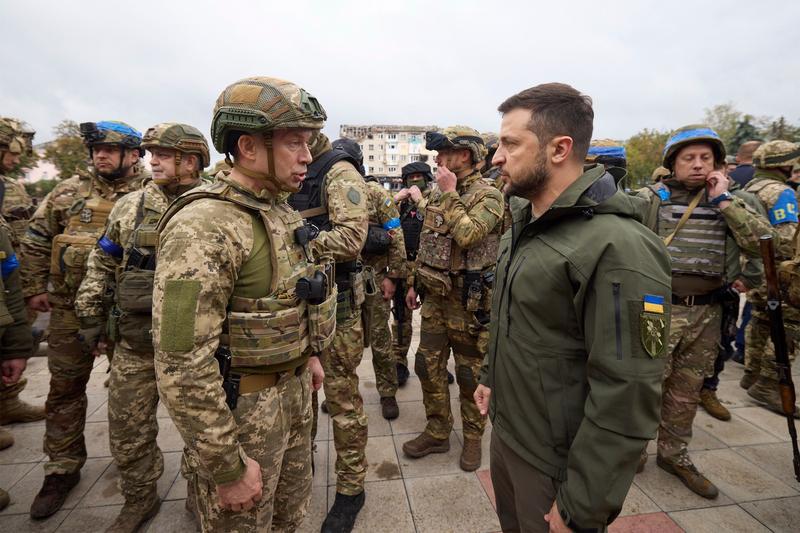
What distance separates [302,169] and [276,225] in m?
0.33

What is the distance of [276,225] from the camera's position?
190 cm

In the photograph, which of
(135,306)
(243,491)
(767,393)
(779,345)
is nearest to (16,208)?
(135,306)

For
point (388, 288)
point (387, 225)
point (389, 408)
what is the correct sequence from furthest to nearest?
1. point (388, 288)
2. point (387, 225)
3. point (389, 408)

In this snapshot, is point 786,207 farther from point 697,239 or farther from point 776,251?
point 697,239

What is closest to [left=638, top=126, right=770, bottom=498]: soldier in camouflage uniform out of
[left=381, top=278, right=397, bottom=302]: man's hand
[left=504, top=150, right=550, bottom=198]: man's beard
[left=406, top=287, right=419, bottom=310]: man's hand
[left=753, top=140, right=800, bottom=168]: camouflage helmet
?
[left=753, top=140, right=800, bottom=168]: camouflage helmet

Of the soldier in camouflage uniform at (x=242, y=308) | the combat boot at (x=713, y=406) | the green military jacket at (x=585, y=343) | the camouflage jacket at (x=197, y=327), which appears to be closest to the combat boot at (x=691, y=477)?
the combat boot at (x=713, y=406)

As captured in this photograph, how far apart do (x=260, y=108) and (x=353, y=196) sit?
3.79 ft

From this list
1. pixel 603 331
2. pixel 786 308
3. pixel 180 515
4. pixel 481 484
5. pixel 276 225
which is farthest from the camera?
pixel 786 308

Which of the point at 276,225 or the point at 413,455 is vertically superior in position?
the point at 276,225

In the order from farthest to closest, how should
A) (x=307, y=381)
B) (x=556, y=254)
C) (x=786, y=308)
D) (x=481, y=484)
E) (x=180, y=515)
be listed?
1. (x=786, y=308)
2. (x=481, y=484)
3. (x=180, y=515)
4. (x=307, y=381)
5. (x=556, y=254)

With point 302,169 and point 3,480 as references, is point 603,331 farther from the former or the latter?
point 3,480

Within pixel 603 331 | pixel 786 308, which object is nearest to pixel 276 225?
pixel 603 331

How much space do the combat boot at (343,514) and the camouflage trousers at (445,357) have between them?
40.2 inches

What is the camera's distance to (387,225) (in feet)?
14.9
